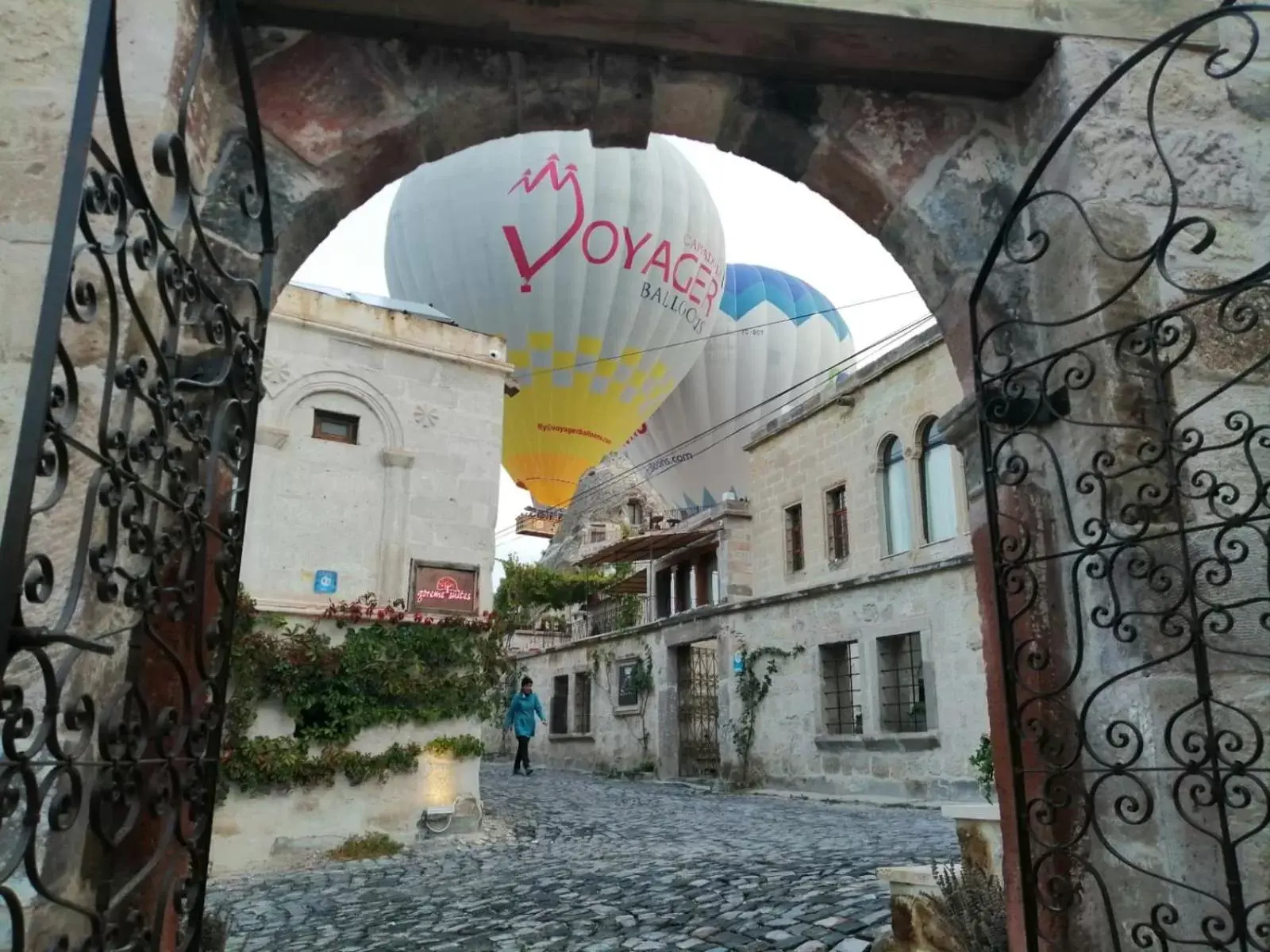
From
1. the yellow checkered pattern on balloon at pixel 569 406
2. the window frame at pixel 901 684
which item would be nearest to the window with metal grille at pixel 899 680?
the window frame at pixel 901 684

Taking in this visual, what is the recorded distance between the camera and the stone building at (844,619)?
11031 mm

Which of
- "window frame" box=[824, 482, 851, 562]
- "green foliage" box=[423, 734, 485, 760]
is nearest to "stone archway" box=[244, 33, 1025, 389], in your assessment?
"green foliage" box=[423, 734, 485, 760]

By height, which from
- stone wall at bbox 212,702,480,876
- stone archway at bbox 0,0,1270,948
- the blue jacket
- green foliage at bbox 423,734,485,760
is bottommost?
stone wall at bbox 212,702,480,876

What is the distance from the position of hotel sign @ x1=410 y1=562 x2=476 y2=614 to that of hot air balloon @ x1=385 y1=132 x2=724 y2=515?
6.53 m

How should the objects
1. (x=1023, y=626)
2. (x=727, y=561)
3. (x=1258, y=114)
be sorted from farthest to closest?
(x=727, y=561) < (x=1258, y=114) < (x=1023, y=626)

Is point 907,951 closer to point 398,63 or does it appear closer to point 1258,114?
point 1258,114

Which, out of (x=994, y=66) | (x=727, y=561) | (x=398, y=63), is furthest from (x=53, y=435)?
(x=727, y=561)

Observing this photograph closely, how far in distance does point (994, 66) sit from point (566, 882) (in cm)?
486

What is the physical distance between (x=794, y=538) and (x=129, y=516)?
1317cm

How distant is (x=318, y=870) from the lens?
6766 mm

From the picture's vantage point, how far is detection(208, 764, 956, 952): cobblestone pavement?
4.29 meters

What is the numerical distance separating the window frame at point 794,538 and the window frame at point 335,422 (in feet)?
25.6

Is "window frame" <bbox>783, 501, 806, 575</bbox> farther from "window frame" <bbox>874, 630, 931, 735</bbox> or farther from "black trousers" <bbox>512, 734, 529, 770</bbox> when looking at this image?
"black trousers" <bbox>512, 734, 529, 770</bbox>

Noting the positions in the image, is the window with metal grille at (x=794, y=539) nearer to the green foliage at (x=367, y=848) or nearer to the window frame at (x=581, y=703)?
the window frame at (x=581, y=703)
